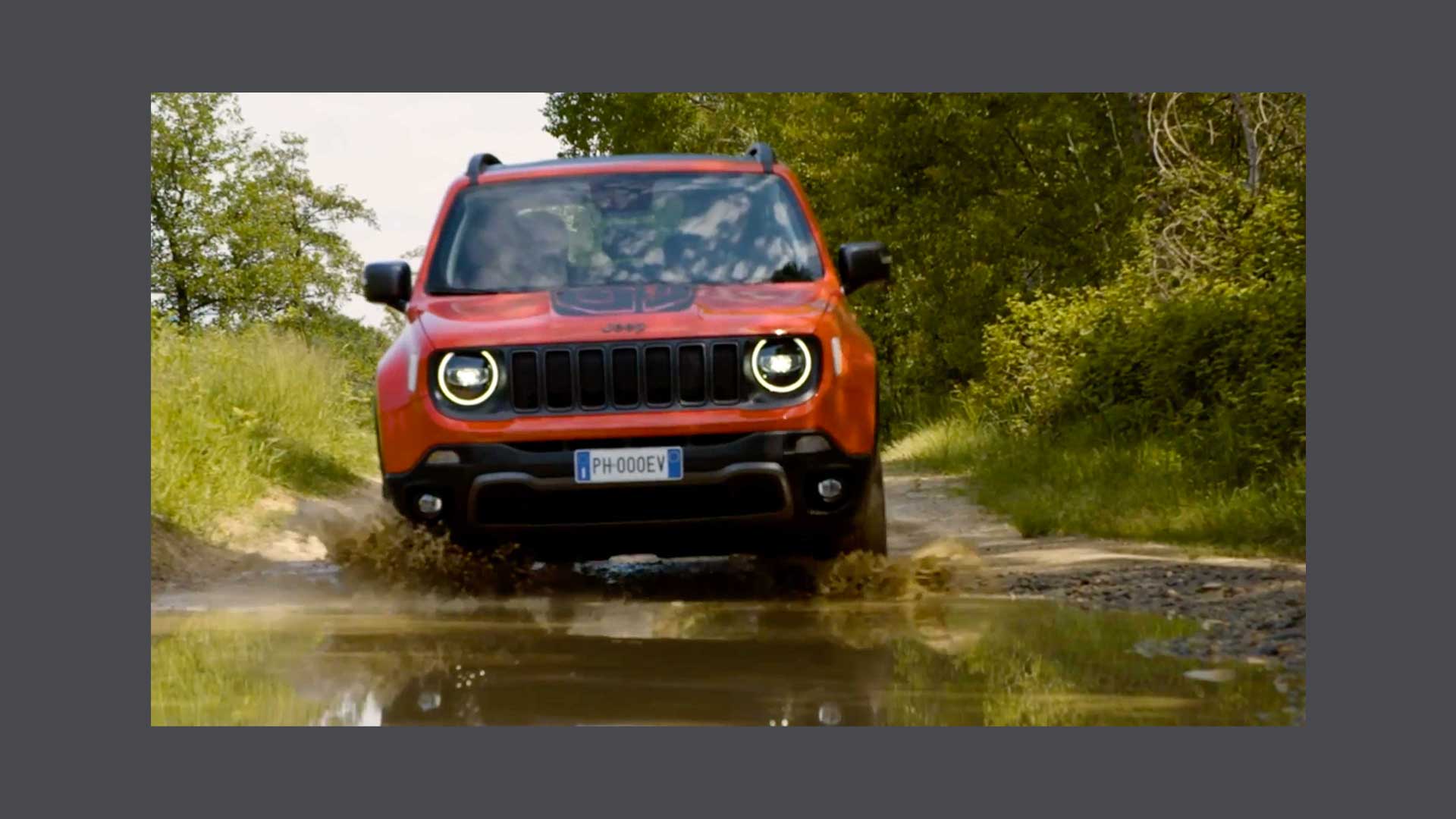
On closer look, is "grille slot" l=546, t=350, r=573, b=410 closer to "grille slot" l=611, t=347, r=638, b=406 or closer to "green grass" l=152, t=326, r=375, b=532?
"grille slot" l=611, t=347, r=638, b=406

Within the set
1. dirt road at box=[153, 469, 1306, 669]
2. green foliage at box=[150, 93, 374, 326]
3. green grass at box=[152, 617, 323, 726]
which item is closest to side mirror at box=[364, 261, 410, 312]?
dirt road at box=[153, 469, 1306, 669]

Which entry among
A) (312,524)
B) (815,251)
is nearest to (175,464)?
(312,524)

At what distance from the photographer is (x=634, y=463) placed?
297 inches

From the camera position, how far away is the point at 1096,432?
15.4 m

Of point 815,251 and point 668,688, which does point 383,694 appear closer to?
point 668,688

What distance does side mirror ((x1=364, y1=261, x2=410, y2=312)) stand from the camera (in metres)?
8.38

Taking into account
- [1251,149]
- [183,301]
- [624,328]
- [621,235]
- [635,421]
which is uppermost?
[1251,149]

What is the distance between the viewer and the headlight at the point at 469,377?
7695 millimetres

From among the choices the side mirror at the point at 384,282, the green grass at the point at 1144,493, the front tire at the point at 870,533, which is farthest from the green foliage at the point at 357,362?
the green grass at the point at 1144,493

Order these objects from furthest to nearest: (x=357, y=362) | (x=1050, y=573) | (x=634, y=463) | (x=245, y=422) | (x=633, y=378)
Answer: (x=357, y=362) < (x=245, y=422) < (x=1050, y=573) < (x=633, y=378) < (x=634, y=463)

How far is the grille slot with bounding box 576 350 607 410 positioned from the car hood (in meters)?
0.07

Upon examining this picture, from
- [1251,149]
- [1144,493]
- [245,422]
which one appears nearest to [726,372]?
[1144,493]

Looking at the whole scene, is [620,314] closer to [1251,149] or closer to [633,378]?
[633,378]

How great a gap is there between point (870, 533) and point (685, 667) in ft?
7.32
